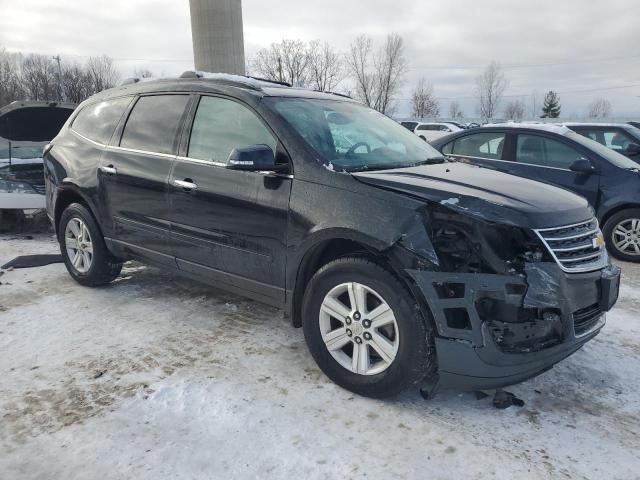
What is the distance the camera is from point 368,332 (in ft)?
9.21

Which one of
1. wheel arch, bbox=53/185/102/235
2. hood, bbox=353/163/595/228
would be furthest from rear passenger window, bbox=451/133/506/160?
wheel arch, bbox=53/185/102/235

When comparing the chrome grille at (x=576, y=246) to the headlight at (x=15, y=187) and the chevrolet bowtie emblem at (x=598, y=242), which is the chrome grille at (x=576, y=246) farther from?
the headlight at (x=15, y=187)

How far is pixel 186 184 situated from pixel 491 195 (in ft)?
6.94

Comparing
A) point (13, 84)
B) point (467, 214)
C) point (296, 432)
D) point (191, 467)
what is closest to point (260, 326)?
point (296, 432)

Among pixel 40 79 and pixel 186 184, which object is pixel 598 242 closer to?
pixel 186 184

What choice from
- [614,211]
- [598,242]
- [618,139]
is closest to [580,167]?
[614,211]

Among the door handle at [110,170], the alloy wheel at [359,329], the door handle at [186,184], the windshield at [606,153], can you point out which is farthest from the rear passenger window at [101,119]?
the windshield at [606,153]

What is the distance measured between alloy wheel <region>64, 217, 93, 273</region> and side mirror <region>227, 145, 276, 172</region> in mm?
2272

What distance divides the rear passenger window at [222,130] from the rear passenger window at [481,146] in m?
4.41

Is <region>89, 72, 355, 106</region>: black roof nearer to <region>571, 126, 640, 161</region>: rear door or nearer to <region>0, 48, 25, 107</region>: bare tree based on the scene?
<region>571, 126, 640, 161</region>: rear door

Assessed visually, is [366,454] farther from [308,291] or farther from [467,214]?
[467,214]

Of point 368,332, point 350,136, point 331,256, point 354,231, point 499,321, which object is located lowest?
point 368,332

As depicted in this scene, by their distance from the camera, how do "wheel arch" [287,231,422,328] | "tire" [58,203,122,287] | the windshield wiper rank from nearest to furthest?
1. "wheel arch" [287,231,422,328]
2. the windshield wiper
3. "tire" [58,203,122,287]

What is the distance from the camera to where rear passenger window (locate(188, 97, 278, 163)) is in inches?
135
